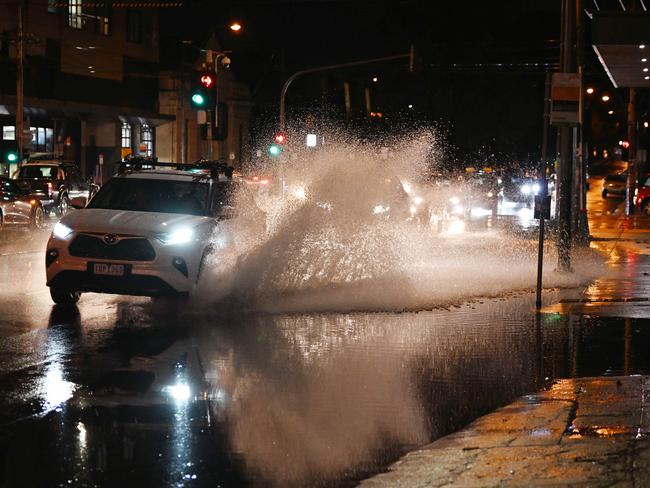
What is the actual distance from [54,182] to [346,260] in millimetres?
23157

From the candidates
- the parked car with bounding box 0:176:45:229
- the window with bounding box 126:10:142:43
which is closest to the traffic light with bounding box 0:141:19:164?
A: the parked car with bounding box 0:176:45:229

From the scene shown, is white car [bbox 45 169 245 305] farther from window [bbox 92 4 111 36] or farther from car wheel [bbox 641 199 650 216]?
window [bbox 92 4 111 36]

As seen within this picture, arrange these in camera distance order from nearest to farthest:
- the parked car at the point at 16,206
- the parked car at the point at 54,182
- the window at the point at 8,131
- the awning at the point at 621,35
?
the awning at the point at 621,35 < the parked car at the point at 16,206 < the parked car at the point at 54,182 < the window at the point at 8,131

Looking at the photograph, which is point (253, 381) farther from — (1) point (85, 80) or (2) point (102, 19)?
(2) point (102, 19)

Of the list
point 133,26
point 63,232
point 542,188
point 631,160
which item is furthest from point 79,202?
point 133,26

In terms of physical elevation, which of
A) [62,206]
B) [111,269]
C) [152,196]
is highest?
[152,196]

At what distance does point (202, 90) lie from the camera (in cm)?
2481

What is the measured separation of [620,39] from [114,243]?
11.7 m

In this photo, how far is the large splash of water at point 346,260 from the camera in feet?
47.9

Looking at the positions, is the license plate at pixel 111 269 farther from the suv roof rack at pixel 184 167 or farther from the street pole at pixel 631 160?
the street pole at pixel 631 160

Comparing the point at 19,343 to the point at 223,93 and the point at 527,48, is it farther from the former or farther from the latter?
the point at 223,93

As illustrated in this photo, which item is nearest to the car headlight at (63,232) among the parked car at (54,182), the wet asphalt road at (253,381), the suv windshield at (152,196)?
the wet asphalt road at (253,381)

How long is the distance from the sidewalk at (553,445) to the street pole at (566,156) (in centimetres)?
966

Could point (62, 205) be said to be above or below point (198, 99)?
below
